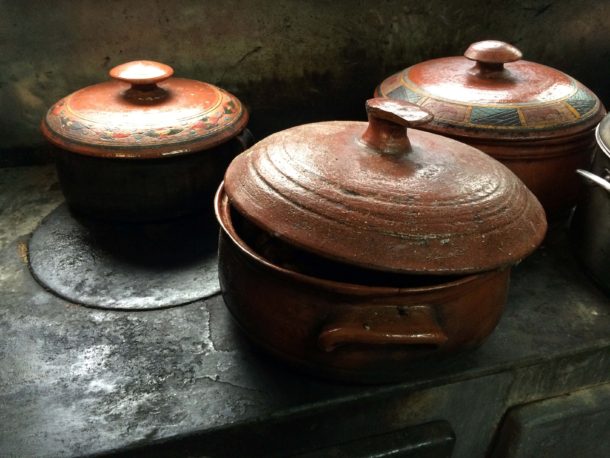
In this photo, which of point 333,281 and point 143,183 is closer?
point 333,281

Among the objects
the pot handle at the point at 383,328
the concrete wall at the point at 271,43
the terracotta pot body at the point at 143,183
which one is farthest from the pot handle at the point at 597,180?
the concrete wall at the point at 271,43

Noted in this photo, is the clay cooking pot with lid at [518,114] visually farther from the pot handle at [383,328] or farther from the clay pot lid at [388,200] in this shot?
the pot handle at [383,328]

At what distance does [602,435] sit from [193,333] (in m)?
1.29

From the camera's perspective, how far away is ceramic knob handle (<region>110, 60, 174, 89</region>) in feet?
5.49

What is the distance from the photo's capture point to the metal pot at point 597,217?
4.83ft

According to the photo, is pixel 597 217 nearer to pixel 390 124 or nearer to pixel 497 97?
pixel 497 97

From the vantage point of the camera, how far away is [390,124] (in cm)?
120

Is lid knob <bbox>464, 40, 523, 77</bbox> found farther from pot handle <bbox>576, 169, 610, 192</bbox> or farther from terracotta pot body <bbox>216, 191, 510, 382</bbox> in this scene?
terracotta pot body <bbox>216, 191, 510, 382</bbox>

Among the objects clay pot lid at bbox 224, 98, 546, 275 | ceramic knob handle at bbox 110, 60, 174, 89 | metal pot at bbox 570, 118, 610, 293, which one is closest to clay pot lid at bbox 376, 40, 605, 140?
metal pot at bbox 570, 118, 610, 293

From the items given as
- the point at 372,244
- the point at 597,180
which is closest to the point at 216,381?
the point at 372,244

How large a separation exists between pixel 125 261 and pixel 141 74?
0.58m

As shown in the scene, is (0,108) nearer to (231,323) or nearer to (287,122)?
(287,122)

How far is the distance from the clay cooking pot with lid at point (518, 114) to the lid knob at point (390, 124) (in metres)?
0.49

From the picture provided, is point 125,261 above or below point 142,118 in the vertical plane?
below
